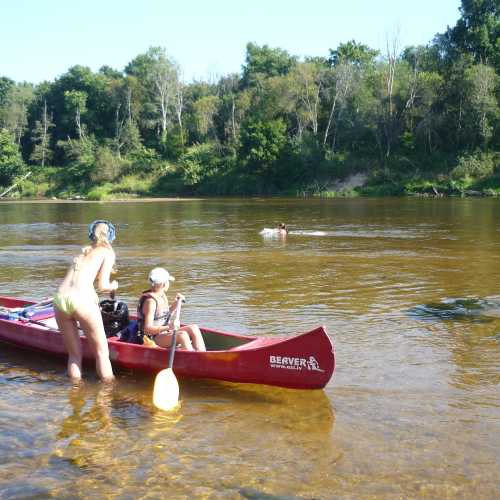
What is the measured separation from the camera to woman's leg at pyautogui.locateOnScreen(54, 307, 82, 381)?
7.32 meters

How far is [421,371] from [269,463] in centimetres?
312

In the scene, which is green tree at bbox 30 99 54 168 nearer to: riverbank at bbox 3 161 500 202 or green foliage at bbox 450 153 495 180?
riverbank at bbox 3 161 500 202

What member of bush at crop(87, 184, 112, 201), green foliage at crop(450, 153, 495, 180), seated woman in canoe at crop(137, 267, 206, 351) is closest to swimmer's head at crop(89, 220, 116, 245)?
seated woman in canoe at crop(137, 267, 206, 351)

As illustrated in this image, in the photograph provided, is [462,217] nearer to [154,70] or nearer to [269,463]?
[269,463]

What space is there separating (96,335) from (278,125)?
193 feet

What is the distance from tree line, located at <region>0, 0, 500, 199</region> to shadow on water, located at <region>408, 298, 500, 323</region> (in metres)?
42.2

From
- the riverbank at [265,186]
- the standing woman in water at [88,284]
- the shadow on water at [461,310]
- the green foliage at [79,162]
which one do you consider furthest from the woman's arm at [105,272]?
the green foliage at [79,162]

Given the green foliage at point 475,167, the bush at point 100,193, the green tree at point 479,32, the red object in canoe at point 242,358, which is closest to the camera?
the red object in canoe at point 242,358

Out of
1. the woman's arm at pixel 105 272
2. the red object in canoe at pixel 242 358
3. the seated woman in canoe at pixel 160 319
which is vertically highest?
the woman's arm at pixel 105 272

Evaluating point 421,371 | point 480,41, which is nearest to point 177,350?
point 421,371

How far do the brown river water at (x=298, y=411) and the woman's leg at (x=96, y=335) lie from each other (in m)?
0.21

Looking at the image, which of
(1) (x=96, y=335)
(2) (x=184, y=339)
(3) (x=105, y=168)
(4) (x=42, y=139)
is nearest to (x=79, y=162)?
(3) (x=105, y=168)

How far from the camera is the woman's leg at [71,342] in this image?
24.0ft

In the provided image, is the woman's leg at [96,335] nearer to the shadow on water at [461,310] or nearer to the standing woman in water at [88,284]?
the standing woman in water at [88,284]
